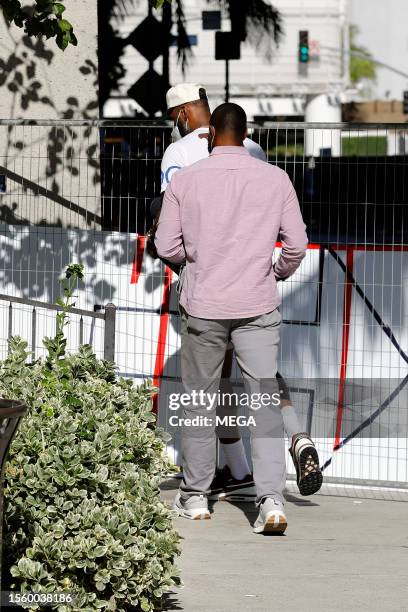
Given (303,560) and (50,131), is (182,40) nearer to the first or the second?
(50,131)

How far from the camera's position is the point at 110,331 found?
287 inches

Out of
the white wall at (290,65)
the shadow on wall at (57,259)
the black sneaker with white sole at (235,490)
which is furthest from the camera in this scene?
the white wall at (290,65)

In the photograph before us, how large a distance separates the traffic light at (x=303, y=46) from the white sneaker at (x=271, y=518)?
145ft

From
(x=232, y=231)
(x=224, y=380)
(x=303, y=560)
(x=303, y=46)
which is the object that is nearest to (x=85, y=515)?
Result: (x=303, y=560)

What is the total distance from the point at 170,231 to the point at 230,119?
0.65m

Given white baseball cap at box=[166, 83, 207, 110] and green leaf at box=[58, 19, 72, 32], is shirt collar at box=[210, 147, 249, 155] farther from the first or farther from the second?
green leaf at box=[58, 19, 72, 32]

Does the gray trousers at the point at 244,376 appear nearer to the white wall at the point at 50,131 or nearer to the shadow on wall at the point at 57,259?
the shadow on wall at the point at 57,259

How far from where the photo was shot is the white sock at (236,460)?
7383 mm

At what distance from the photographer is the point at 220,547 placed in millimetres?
6219

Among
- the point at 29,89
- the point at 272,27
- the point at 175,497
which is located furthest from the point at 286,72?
the point at 175,497

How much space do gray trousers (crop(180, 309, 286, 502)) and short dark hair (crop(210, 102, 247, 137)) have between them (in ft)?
3.14

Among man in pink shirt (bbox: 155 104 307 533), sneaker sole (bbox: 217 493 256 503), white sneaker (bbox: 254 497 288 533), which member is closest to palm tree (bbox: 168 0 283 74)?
sneaker sole (bbox: 217 493 256 503)

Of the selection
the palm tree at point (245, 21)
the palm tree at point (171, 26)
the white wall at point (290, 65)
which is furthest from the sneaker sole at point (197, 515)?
the white wall at point (290, 65)

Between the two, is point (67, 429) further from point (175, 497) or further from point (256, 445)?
point (175, 497)
